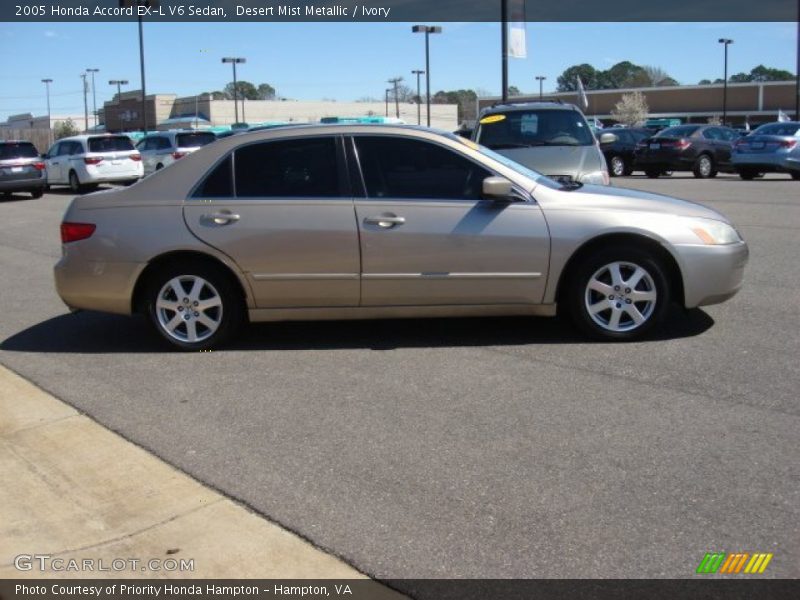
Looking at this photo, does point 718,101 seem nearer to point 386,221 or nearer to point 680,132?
point 680,132

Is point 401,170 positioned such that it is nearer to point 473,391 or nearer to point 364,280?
point 364,280

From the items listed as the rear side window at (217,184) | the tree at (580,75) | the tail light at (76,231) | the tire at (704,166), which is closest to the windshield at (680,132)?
the tire at (704,166)

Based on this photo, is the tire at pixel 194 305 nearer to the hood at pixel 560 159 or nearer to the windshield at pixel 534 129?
the hood at pixel 560 159

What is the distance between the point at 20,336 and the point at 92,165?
2012cm

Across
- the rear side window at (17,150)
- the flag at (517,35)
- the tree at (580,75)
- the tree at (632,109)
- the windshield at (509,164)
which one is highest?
the tree at (580,75)

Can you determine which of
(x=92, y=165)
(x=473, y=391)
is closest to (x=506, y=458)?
(x=473, y=391)

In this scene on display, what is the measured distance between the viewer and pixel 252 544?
3740 mm

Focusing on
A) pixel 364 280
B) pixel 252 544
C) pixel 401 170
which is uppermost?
pixel 401 170

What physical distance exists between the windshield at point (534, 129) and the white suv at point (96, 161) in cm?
1649

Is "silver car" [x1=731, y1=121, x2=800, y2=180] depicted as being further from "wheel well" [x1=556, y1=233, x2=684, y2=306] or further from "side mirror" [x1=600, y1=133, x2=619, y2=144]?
"wheel well" [x1=556, y1=233, x2=684, y2=306]

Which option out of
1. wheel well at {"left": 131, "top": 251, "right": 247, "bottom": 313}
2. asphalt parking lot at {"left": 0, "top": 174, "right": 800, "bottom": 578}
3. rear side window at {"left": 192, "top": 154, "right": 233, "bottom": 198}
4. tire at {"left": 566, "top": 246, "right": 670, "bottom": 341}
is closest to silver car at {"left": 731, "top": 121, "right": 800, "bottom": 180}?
asphalt parking lot at {"left": 0, "top": 174, "right": 800, "bottom": 578}

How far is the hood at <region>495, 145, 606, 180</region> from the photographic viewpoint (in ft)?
36.8

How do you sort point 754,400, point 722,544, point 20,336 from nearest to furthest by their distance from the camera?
point 722,544 → point 754,400 → point 20,336

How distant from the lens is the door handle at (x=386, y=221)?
21.0 feet
